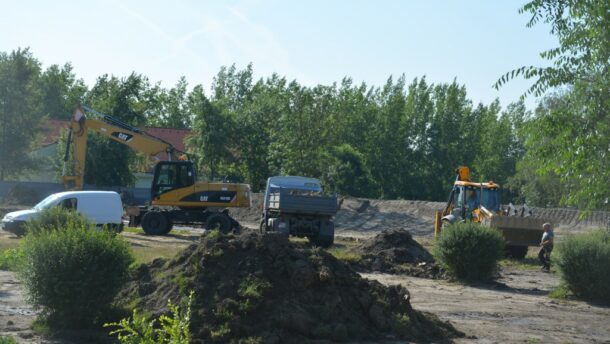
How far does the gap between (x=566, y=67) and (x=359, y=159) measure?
44763 mm

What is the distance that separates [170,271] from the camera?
14508mm

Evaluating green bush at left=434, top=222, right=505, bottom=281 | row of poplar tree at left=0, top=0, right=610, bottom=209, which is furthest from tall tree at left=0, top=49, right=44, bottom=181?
green bush at left=434, top=222, right=505, bottom=281

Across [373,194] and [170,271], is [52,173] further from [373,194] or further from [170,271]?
[170,271]

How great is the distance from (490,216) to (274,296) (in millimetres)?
17535

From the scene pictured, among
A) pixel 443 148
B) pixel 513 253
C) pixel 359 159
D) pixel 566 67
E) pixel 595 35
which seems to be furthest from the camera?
pixel 443 148

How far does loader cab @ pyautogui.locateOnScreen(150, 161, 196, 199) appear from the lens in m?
35.8

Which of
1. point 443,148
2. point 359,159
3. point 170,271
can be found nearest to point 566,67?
point 170,271

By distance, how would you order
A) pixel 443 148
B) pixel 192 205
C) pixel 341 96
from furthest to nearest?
pixel 341 96 < pixel 443 148 < pixel 192 205

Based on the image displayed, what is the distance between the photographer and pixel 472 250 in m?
23.1

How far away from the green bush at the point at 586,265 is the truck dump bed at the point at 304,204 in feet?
40.5

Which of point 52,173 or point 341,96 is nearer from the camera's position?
point 52,173

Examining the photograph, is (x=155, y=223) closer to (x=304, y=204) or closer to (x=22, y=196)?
(x=304, y=204)

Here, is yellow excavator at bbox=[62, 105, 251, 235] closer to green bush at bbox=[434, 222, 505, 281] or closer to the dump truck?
the dump truck

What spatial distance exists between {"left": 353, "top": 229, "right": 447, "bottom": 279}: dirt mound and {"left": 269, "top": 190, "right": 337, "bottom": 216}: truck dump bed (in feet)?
10.3
